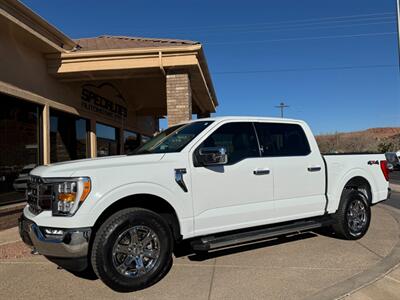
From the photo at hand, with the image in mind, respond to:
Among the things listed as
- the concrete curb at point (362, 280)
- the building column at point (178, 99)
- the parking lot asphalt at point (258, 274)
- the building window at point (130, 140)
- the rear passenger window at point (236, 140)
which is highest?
the building column at point (178, 99)

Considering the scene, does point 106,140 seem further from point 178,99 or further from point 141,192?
point 141,192

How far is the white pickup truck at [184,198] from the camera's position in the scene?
4.08 m

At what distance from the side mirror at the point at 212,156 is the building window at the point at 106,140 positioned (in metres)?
8.99

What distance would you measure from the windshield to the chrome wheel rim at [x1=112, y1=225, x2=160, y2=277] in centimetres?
110

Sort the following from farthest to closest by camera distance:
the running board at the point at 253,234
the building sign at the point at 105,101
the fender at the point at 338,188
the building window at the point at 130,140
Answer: the building window at the point at 130,140, the building sign at the point at 105,101, the fender at the point at 338,188, the running board at the point at 253,234

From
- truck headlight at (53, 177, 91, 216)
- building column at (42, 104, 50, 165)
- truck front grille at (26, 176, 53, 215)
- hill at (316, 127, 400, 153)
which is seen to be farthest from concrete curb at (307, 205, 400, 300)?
hill at (316, 127, 400, 153)

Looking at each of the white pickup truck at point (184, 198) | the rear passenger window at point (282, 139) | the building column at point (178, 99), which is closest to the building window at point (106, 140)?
the building column at point (178, 99)

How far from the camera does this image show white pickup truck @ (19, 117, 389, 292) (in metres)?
4.08

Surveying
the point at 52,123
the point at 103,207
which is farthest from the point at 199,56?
the point at 103,207

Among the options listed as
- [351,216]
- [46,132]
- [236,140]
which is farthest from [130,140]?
[236,140]

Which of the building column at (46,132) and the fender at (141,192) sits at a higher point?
the building column at (46,132)

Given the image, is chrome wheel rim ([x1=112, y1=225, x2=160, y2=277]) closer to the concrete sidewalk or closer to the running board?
the concrete sidewalk

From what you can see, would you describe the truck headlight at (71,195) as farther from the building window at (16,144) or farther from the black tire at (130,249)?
the building window at (16,144)

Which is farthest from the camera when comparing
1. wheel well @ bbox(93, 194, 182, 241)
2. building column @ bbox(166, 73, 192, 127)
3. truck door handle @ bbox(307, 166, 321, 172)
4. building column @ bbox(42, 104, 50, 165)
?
building column @ bbox(42, 104, 50, 165)
